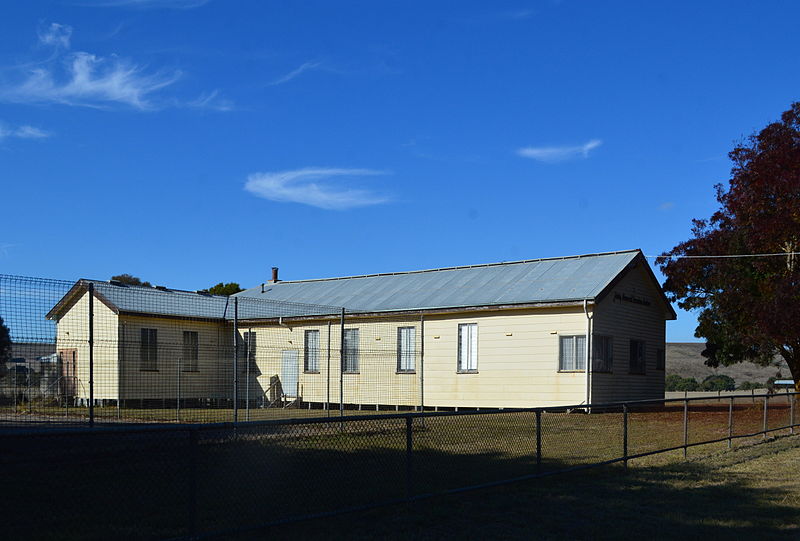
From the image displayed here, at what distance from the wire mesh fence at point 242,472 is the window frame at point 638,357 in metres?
12.3

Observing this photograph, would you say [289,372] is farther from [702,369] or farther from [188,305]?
[702,369]

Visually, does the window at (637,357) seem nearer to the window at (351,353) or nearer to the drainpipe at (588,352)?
the drainpipe at (588,352)

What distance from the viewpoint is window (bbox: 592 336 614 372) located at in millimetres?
25781

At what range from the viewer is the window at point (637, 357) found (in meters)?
28.8

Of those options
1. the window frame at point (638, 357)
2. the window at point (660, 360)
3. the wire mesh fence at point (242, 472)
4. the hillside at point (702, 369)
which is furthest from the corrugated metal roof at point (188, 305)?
the hillside at point (702, 369)

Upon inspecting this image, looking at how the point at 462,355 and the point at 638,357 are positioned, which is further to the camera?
the point at 638,357

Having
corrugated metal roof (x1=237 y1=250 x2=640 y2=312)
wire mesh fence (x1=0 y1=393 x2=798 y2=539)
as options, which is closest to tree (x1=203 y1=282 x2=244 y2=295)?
corrugated metal roof (x1=237 y1=250 x2=640 y2=312)

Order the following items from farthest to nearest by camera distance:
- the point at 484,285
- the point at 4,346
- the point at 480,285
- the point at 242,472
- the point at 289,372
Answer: the point at 289,372, the point at 480,285, the point at 484,285, the point at 4,346, the point at 242,472

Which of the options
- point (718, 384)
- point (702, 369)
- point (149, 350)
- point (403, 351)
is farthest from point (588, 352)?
point (702, 369)

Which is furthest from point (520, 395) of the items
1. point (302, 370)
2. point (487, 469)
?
point (487, 469)

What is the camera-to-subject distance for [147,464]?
1195 cm

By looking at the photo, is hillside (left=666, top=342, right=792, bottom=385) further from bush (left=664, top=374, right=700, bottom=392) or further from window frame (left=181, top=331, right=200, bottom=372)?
window frame (left=181, top=331, right=200, bottom=372)

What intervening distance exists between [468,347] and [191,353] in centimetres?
947

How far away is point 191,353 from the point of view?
2861 centimetres
